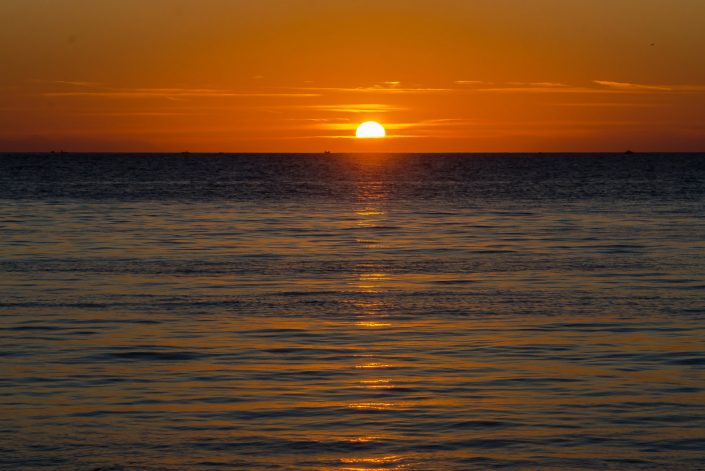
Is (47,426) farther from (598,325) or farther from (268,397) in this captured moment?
(598,325)

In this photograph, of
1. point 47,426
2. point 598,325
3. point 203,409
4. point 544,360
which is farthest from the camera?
point 598,325

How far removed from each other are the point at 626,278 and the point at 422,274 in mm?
4886

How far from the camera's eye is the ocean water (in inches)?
472

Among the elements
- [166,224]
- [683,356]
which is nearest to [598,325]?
[683,356]

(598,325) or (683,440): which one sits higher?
(598,325)

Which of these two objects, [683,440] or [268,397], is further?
[268,397]

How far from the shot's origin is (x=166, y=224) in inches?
1871

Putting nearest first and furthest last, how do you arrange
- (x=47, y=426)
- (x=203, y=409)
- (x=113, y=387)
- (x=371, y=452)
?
(x=371, y=452)
(x=47, y=426)
(x=203, y=409)
(x=113, y=387)

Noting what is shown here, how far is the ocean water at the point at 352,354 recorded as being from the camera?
11992mm

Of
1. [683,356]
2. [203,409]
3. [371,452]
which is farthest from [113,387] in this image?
[683,356]

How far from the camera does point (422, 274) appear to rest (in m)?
27.8

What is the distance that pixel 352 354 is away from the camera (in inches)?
671

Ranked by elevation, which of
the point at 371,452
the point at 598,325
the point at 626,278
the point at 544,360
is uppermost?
the point at 626,278

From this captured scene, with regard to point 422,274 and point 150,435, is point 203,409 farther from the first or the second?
point 422,274
